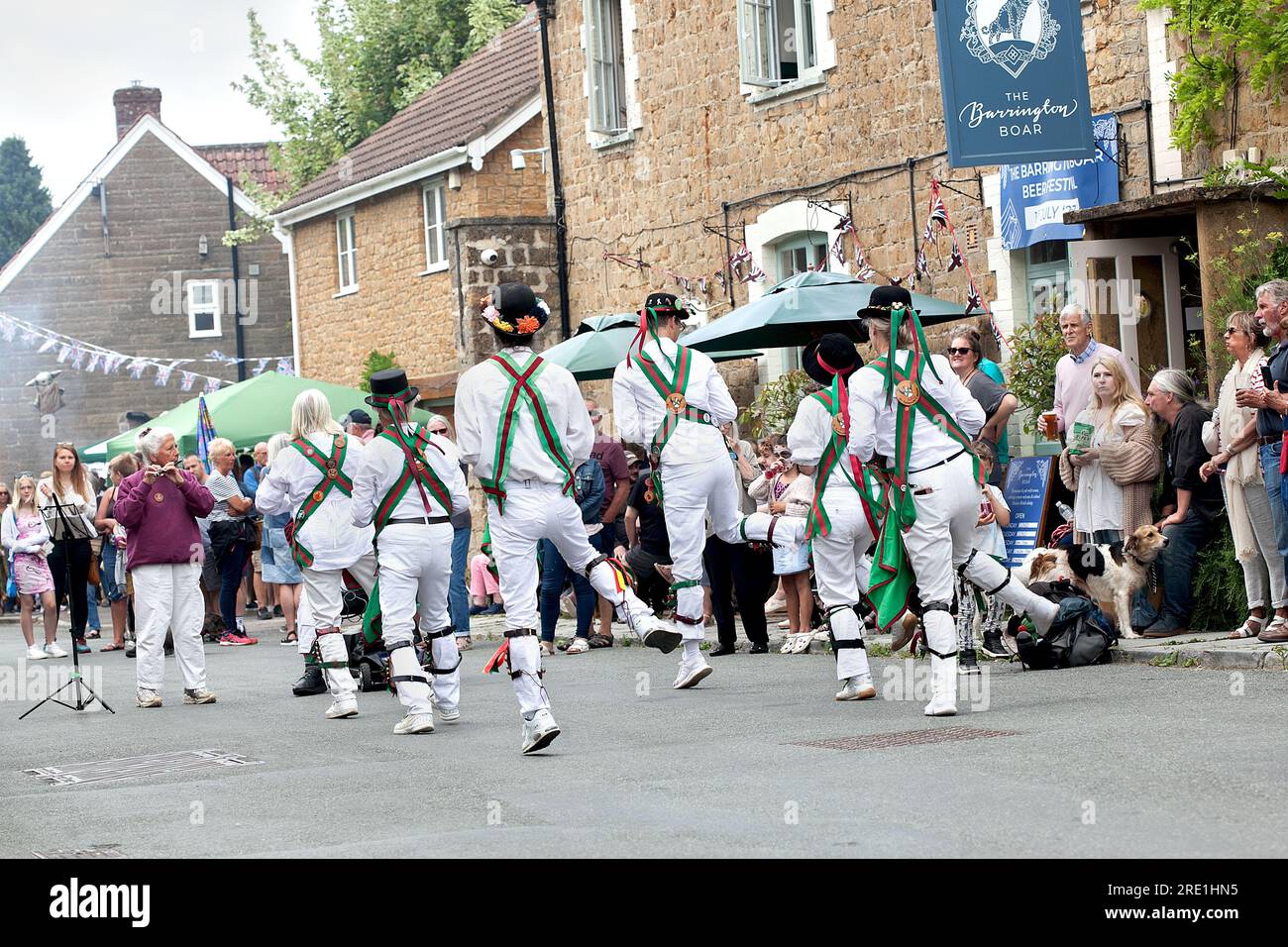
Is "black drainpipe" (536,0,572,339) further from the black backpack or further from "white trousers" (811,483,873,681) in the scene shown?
"white trousers" (811,483,873,681)

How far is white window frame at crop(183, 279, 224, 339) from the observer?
145 ft

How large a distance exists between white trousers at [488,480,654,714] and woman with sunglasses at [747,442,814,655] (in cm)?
492

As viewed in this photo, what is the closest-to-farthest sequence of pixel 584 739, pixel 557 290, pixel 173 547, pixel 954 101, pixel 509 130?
1. pixel 584 739
2. pixel 173 547
3. pixel 954 101
4. pixel 557 290
5. pixel 509 130

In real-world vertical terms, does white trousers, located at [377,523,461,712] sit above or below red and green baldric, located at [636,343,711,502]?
below

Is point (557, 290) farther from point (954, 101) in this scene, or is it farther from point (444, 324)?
point (954, 101)

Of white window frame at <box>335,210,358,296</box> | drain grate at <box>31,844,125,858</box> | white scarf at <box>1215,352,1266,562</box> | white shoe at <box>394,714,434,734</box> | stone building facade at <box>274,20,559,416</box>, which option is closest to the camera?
drain grate at <box>31,844,125,858</box>

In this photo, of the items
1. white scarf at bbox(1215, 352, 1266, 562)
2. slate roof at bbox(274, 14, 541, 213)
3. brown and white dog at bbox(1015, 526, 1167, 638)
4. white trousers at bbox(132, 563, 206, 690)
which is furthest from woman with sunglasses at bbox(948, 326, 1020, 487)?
slate roof at bbox(274, 14, 541, 213)

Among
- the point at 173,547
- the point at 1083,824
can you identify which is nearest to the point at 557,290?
the point at 173,547

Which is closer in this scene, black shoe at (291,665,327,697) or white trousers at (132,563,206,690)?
white trousers at (132,563,206,690)

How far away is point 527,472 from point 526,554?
0.40 metres

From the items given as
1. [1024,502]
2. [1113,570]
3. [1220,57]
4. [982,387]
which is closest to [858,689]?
[1113,570]

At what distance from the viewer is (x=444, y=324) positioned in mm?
29438

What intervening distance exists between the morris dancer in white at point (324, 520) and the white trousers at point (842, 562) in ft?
9.85
